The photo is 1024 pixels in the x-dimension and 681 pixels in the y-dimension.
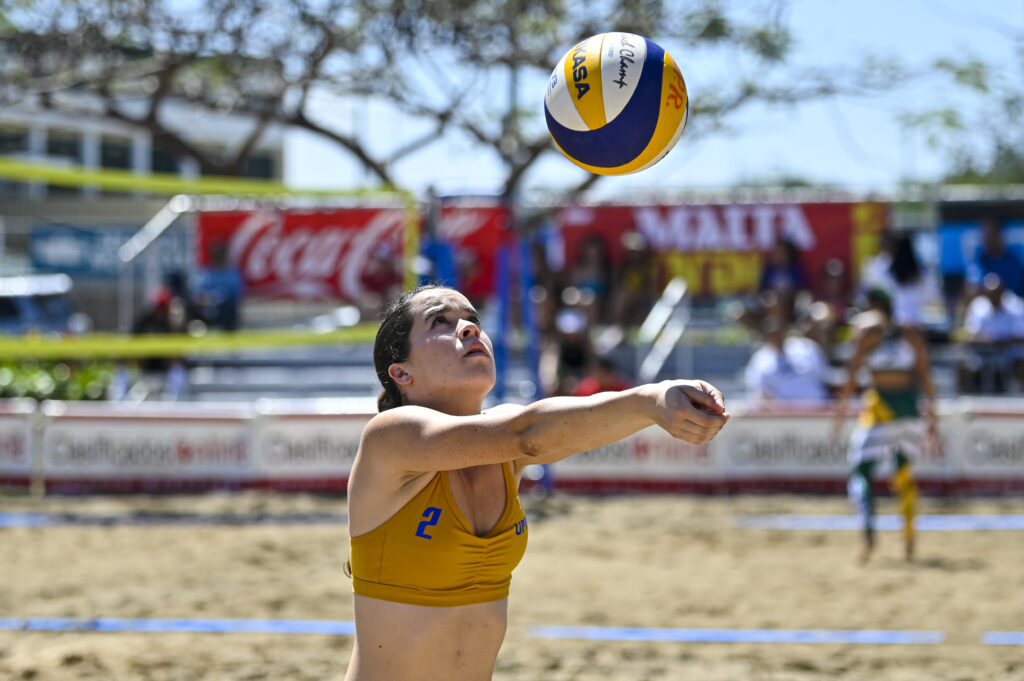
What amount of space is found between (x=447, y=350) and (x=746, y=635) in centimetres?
385

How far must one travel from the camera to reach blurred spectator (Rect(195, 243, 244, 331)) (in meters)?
13.0

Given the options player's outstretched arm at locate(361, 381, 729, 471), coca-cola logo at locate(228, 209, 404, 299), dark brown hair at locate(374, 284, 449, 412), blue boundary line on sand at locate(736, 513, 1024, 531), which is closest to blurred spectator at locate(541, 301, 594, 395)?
blue boundary line on sand at locate(736, 513, 1024, 531)

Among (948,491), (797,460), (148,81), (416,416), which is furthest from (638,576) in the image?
(148,81)

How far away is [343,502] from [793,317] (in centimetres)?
547

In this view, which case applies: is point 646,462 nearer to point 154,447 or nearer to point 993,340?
point 993,340

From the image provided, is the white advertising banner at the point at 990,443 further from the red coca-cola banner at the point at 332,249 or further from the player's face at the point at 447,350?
the player's face at the point at 447,350

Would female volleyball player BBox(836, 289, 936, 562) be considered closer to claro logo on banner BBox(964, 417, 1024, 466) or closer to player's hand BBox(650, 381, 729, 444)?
claro logo on banner BBox(964, 417, 1024, 466)

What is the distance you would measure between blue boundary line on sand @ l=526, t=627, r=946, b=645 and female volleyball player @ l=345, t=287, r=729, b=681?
3287 mm

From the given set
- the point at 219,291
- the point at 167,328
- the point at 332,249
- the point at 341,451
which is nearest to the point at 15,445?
the point at 167,328

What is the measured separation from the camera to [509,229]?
9.98 meters

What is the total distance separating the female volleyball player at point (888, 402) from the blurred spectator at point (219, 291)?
7994 mm

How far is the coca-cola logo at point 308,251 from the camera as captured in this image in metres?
13.9

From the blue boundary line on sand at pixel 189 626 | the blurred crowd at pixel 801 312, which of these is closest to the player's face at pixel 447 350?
the blue boundary line on sand at pixel 189 626

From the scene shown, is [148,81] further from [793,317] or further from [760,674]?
[760,674]
